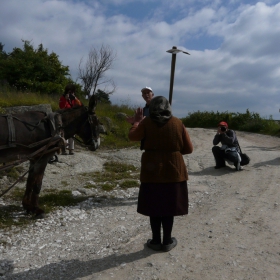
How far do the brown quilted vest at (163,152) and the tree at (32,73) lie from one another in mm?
15719

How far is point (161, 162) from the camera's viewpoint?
12.9ft

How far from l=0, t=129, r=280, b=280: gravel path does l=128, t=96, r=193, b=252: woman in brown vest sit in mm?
640

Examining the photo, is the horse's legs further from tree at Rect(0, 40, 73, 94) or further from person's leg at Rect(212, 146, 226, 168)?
tree at Rect(0, 40, 73, 94)

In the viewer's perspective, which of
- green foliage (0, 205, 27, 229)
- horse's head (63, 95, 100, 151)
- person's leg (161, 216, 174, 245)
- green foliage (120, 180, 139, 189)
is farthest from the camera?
green foliage (120, 180, 139, 189)

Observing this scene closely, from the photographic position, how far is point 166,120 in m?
3.94

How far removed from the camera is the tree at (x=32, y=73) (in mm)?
18844

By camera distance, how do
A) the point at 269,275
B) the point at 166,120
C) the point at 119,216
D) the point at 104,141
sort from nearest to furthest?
the point at 269,275 < the point at 166,120 < the point at 119,216 < the point at 104,141

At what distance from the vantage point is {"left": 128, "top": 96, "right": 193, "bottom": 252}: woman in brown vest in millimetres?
3922

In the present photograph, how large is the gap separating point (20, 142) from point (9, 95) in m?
9.86

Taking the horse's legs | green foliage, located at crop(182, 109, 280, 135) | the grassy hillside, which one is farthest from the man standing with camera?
green foliage, located at crop(182, 109, 280, 135)

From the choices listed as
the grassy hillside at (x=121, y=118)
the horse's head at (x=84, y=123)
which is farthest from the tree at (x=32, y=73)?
the horse's head at (x=84, y=123)

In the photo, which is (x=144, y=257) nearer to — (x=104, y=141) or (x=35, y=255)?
(x=35, y=255)

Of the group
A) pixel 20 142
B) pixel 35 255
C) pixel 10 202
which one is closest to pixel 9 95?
pixel 10 202

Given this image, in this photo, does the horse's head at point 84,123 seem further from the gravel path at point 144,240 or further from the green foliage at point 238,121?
the green foliage at point 238,121
